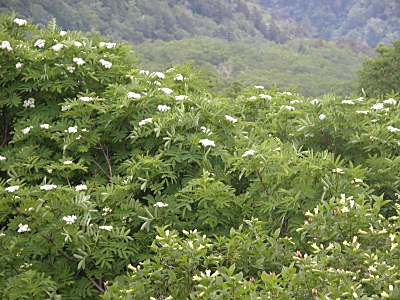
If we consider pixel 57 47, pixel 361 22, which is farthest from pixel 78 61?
pixel 361 22

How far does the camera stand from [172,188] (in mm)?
4609

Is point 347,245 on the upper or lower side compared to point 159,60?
upper

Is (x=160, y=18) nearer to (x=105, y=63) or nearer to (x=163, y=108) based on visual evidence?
(x=105, y=63)

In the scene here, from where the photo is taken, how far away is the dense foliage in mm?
3158

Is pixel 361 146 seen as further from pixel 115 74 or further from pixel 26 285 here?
pixel 26 285

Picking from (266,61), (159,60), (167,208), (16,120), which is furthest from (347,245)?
(266,61)

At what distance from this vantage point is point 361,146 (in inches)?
203

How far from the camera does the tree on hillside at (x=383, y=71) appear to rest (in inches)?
1342

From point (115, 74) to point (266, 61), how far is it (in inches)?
3984

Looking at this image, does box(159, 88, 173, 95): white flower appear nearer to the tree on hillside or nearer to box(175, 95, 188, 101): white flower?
box(175, 95, 188, 101): white flower

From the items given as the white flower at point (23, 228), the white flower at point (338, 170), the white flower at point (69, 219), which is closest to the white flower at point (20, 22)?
the white flower at point (23, 228)

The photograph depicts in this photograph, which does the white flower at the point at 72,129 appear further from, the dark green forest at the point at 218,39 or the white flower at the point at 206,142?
the dark green forest at the point at 218,39

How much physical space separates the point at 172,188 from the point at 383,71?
32754mm

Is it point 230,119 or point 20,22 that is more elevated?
point 20,22
